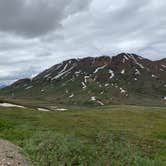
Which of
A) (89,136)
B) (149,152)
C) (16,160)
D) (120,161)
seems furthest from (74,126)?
(120,161)

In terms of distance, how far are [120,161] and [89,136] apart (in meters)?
19.7

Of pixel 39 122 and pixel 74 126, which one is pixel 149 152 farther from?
pixel 39 122

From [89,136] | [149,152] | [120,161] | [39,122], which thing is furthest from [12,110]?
[120,161]

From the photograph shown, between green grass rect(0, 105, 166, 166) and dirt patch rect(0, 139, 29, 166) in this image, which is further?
dirt patch rect(0, 139, 29, 166)

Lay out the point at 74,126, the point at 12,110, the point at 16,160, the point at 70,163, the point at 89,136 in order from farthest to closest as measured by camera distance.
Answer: the point at 12,110
the point at 74,126
the point at 89,136
the point at 16,160
the point at 70,163

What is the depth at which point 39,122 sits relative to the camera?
49594 millimetres

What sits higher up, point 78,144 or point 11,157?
point 78,144

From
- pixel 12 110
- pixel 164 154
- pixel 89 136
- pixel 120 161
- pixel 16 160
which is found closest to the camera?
pixel 120 161

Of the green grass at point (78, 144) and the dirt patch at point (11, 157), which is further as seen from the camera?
the dirt patch at point (11, 157)

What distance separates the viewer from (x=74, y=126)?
47.7m

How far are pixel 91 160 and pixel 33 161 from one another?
3.35 metres

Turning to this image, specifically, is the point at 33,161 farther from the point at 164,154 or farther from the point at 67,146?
the point at 164,154

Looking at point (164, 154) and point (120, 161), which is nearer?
point (120, 161)

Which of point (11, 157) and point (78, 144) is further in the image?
point (78, 144)
